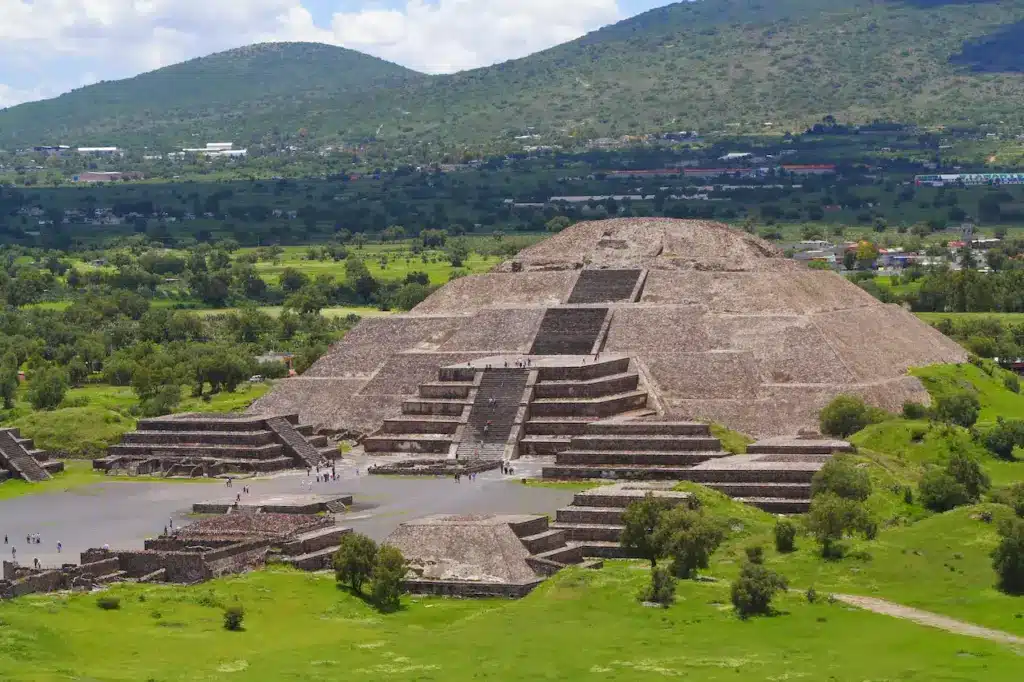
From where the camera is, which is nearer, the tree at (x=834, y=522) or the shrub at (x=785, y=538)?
the tree at (x=834, y=522)

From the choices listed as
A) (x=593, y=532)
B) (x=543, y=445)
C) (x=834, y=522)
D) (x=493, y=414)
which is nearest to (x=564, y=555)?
(x=593, y=532)

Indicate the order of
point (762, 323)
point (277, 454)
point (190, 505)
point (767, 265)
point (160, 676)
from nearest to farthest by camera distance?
point (160, 676)
point (190, 505)
point (277, 454)
point (762, 323)
point (767, 265)

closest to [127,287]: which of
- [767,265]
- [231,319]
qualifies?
[231,319]

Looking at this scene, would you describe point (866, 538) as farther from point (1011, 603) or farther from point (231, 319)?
point (231, 319)

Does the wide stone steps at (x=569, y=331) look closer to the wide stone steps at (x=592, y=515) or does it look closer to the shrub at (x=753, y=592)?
the wide stone steps at (x=592, y=515)

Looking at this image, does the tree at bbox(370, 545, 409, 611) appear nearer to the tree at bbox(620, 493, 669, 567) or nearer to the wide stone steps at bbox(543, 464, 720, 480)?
the tree at bbox(620, 493, 669, 567)

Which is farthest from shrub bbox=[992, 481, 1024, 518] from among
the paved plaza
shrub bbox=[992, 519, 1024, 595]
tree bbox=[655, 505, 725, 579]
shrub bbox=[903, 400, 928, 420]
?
shrub bbox=[903, 400, 928, 420]

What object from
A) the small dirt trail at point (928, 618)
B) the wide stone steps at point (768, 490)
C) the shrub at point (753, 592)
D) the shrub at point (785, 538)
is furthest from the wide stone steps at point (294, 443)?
the small dirt trail at point (928, 618)

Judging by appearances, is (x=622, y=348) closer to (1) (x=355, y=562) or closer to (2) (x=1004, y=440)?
(2) (x=1004, y=440)
